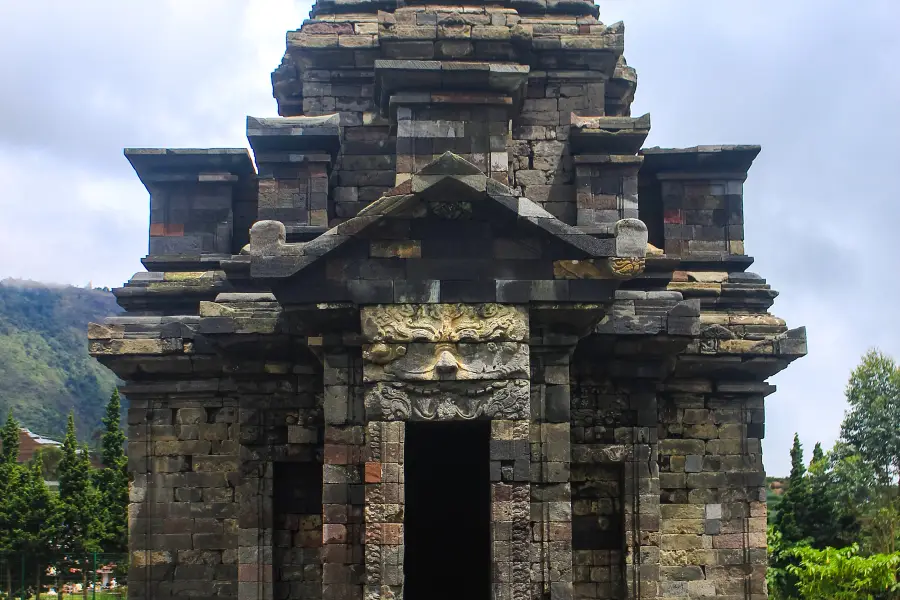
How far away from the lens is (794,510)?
36625 millimetres

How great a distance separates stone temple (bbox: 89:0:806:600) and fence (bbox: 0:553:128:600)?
18.8 metres

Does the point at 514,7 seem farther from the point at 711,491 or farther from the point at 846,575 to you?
the point at 846,575

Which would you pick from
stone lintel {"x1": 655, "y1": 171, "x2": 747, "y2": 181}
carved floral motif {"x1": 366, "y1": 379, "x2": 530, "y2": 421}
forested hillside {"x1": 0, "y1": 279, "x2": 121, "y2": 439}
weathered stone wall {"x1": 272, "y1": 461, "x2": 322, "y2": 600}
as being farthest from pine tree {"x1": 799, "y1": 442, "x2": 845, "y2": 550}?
forested hillside {"x1": 0, "y1": 279, "x2": 121, "y2": 439}

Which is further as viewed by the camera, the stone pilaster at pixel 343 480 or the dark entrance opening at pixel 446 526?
the dark entrance opening at pixel 446 526

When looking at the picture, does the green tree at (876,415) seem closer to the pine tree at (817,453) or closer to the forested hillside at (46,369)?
the pine tree at (817,453)

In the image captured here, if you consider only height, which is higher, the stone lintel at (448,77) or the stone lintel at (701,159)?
the stone lintel at (448,77)

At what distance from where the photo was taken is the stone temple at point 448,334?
462 inches

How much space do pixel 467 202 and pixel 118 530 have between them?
27.0 m

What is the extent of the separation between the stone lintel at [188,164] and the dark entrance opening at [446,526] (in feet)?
17.9

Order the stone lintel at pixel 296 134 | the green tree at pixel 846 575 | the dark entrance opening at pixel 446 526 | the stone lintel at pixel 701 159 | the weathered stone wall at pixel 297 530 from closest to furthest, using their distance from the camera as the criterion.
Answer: the weathered stone wall at pixel 297 530, the stone lintel at pixel 296 134, the stone lintel at pixel 701 159, the dark entrance opening at pixel 446 526, the green tree at pixel 846 575

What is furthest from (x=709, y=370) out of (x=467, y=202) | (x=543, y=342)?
(x=467, y=202)

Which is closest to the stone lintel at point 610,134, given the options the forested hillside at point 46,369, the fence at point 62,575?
the fence at point 62,575

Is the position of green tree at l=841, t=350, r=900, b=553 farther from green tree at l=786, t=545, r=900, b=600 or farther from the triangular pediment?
the triangular pediment

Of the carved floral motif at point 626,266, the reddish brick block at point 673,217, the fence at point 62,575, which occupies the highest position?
the reddish brick block at point 673,217
